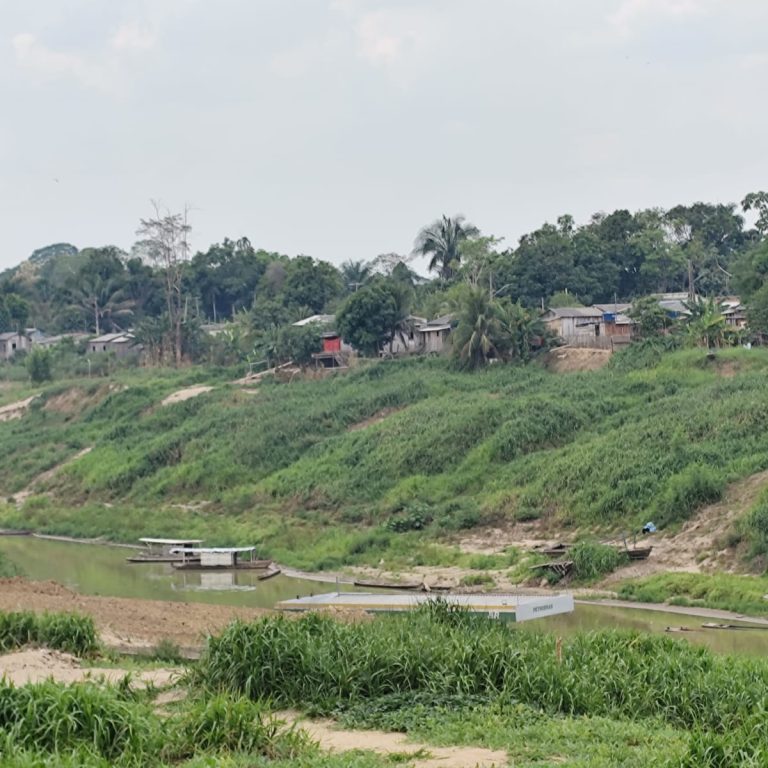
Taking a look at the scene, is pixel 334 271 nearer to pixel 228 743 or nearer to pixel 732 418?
pixel 732 418

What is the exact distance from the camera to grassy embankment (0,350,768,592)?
38.6 m

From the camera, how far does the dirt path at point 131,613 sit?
2212 centimetres

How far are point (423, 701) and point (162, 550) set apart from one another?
27478 millimetres

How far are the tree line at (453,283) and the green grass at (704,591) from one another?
25.3m

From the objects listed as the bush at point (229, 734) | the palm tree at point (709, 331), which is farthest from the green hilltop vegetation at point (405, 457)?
the bush at point (229, 734)

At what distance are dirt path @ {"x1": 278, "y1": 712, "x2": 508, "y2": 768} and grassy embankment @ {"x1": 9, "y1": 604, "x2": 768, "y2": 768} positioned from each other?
17 cm

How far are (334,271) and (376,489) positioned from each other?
38.1m

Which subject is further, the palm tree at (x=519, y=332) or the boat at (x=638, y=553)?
the palm tree at (x=519, y=332)

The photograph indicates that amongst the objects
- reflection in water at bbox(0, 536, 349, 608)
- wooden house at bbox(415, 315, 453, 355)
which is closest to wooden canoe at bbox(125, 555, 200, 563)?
reflection in water at bbox(0, 536, 349, 608)

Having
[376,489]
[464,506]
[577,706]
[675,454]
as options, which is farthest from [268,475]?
[577,706]

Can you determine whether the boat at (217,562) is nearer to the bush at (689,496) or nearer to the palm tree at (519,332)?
the bush at (689,496)

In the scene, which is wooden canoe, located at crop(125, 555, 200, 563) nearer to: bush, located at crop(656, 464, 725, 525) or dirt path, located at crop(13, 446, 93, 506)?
bush, located at crop(656, 464, 725, 525)

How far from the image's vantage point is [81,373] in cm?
7812

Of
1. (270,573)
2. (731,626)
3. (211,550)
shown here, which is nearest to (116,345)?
(211,550)
